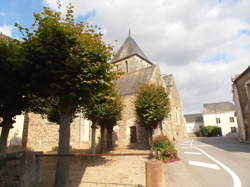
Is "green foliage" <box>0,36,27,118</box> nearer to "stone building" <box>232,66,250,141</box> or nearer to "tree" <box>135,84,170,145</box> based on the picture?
"tree" <box>135,84,170,145</box>

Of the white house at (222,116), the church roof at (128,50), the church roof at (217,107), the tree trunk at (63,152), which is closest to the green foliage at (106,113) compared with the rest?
the tree trunk at (63,152)

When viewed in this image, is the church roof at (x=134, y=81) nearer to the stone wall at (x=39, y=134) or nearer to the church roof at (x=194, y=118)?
the stone wall at (x=39, y=134)

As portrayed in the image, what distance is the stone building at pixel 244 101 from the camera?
15703 millimetres

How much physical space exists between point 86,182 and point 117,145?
39.5 ft

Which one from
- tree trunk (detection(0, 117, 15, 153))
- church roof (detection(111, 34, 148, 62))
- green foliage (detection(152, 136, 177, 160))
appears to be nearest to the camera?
tree trunk (detection(0, 117, 15, 153))

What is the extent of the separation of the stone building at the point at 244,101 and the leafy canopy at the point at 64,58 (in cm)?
1520

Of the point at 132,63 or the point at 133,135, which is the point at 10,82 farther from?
the point at 132,63

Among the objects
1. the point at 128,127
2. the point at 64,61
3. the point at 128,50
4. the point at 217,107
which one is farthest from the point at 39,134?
the point at 217,107

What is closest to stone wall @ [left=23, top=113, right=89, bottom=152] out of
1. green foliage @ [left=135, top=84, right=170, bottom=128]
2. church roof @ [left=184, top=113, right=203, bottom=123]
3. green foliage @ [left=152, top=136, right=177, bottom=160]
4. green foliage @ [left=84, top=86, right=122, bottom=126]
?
green foliage @ [left=84, top=86, right=122, bottom=126]

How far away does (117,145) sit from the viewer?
17.6 metres

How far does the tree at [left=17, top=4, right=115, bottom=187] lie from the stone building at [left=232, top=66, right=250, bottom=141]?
1522 centimetres

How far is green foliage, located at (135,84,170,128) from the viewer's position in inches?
530

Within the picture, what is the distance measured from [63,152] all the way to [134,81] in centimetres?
1564

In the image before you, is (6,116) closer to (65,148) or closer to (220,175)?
(65,148)
